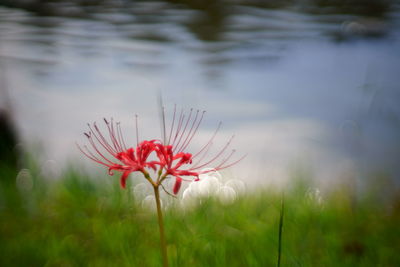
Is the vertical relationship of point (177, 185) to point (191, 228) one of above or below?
above

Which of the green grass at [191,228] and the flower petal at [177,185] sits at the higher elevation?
the flower petal at [177,185]

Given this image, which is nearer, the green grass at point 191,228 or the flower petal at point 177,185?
the flower petal at point 177,185

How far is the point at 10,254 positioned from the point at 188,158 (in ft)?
4.00

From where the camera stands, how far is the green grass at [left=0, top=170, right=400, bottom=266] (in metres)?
1.73

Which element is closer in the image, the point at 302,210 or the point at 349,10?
Answer: the point at 302,210

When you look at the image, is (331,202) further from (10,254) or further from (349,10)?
(349,10)

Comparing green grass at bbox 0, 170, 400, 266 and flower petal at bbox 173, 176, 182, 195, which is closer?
flower petal at bbox 173, 176, 182, 195

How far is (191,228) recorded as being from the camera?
1930 mm

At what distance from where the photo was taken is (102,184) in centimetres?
249

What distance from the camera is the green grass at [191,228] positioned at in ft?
5.67

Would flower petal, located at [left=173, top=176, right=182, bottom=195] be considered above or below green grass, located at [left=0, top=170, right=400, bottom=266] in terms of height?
above

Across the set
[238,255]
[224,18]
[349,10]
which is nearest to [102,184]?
[238,255]

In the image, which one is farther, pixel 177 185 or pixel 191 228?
pixel 191 228

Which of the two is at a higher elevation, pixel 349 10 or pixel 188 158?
pixel 349 10
